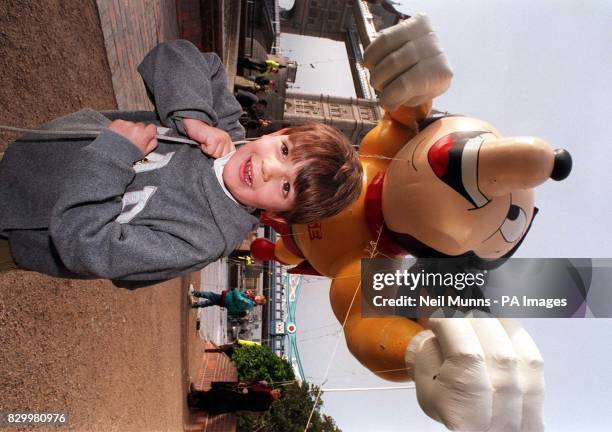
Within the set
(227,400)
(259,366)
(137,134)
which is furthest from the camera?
(259,366)

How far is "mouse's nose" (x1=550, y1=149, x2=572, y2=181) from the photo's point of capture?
5.63ft

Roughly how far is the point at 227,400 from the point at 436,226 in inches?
195

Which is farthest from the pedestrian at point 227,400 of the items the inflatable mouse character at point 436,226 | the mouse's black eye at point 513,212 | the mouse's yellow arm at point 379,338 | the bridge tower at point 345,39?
the bridge tower at point 345,39

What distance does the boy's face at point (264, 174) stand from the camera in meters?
1.29

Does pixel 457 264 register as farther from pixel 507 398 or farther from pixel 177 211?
pixel 177 211

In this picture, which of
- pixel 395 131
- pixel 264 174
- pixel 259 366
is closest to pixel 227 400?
pixel 259 366

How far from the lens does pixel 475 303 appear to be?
5.60 ft

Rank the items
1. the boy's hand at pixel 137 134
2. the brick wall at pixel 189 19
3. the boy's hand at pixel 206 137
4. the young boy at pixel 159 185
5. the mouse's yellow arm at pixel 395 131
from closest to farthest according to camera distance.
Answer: the young boy at pixel 159 185
the boy's hand at pixel 137 134
the boy's hand at pixel 206 137
the mouse's yellow arm at pixel 395 131
the brick wall at pixel 189 19

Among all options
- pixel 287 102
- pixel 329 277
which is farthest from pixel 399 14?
pixel 329 277

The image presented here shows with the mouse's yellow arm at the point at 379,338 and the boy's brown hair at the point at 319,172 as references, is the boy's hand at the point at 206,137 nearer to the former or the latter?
the boy's brown hair at the point at 319,172

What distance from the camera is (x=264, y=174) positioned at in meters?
1.31

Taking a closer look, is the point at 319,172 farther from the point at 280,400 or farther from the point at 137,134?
the point at 280,400
